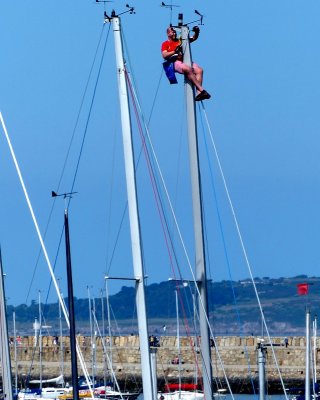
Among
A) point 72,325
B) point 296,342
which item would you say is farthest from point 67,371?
point 72,325

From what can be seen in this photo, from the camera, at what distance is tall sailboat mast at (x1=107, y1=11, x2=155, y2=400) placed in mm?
27891

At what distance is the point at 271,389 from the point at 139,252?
59.0 m

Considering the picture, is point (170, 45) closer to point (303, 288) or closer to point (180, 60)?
point (180, 60)

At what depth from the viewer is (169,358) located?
95.8 meters

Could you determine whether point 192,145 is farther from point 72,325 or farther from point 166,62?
point 72,325

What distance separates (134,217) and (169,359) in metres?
67.7

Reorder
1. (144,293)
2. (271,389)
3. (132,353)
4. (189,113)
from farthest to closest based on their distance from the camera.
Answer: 1. (132,353)
2. (271,389)
3. (189,113)
4. (144,293)

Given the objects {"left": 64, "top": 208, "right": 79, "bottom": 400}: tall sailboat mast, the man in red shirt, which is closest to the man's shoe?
the man in red shirt

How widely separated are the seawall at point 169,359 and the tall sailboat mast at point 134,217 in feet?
187

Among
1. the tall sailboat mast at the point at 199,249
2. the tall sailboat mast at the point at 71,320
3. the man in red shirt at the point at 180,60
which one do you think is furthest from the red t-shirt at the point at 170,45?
the tall sailboat mast at the point at 71,320

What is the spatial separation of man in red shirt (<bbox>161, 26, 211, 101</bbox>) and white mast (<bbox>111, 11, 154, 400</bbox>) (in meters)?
1.75

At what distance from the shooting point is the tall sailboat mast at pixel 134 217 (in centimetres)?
2789

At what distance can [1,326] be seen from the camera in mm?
30812

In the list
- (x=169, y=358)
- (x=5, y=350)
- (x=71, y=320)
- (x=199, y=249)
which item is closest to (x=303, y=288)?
(x=71, y=320)
